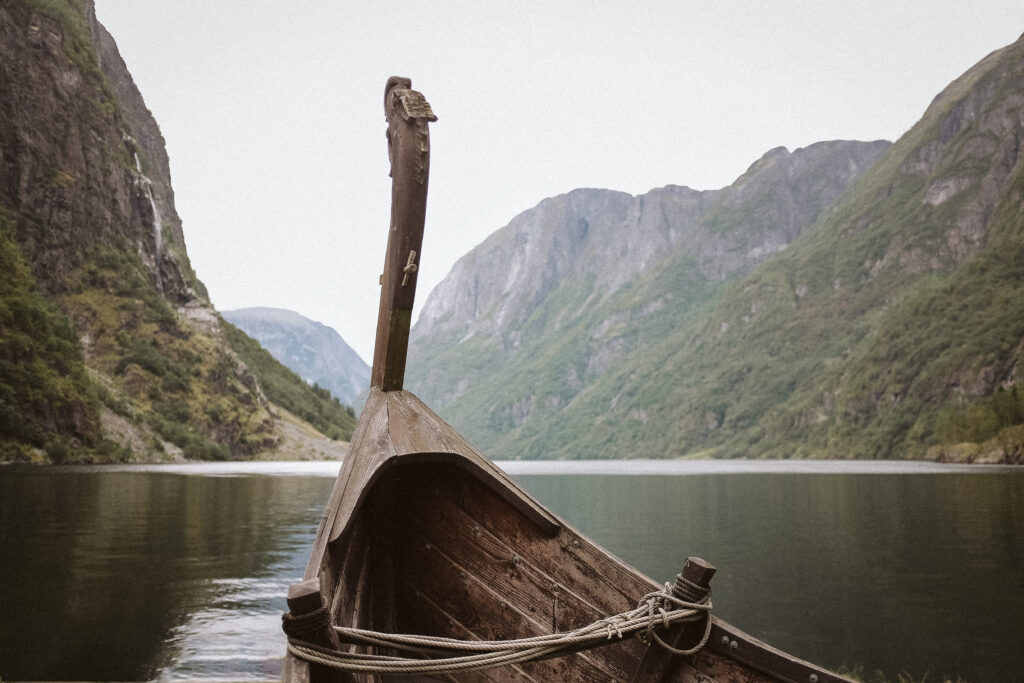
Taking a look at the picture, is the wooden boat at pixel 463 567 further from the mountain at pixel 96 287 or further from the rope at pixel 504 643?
the mountain at pixel 96 287

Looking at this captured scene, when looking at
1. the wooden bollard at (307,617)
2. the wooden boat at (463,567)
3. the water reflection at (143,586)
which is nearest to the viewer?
the wooden bollard at (307,617)

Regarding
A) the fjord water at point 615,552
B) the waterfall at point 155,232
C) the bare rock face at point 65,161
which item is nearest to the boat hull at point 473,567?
the fjord water at point 615,552

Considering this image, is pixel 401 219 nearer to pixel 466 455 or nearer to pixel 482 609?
pixel 466 455

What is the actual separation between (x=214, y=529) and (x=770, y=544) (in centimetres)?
2189

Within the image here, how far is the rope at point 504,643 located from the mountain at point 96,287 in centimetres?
9949

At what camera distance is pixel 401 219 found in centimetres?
702

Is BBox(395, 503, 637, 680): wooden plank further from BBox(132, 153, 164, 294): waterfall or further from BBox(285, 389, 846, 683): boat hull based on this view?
BBox(132, 153, 164, 294): waterfall

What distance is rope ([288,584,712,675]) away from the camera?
3557 mm

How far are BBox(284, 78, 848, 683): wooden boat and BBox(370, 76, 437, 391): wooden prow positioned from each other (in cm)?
1

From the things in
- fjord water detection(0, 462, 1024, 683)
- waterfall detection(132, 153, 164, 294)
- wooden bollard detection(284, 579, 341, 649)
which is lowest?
fjord water detection(0, 462, 1024, 683)

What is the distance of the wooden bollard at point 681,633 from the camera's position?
4.54m

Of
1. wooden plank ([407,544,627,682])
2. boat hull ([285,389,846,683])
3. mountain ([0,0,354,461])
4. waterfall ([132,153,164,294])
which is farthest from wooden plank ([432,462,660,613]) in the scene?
waterfall ([132,153,164,294])

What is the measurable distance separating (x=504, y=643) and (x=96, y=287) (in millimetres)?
141425

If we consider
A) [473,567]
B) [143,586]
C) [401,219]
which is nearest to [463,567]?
[473,567]
